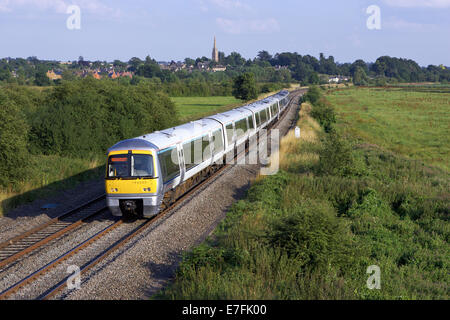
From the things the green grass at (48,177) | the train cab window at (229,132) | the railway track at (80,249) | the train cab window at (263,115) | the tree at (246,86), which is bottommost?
the railway track at (80,249)

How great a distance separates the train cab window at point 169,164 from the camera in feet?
43.5

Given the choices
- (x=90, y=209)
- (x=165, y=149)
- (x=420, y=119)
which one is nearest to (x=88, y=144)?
(x=90, y=209)

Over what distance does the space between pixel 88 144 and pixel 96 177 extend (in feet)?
10.4

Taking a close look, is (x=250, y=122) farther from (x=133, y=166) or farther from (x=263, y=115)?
(x=133, y=166)

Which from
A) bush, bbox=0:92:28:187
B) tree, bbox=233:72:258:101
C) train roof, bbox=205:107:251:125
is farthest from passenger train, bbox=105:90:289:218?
tree, bbox=233:72:258:101

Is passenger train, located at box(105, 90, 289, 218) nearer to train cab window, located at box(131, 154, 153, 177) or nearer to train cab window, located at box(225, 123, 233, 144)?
train cab window, located at box(131, 154, 153, 177)

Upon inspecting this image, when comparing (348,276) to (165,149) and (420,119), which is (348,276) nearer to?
(165,149)

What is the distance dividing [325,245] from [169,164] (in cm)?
648

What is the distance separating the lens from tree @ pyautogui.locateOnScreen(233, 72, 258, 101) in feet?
239

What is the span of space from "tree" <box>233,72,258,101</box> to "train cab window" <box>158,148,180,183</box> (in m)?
Result: 60.0

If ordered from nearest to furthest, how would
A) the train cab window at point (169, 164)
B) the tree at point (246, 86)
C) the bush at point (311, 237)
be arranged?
the bush at point (311, 237) → the train cab window at point (169, 164) → the tree at point (246, 86)

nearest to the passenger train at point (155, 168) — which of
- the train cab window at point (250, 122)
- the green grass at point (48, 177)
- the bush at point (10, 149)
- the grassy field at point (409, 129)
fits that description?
the green grass at point (48, 177)

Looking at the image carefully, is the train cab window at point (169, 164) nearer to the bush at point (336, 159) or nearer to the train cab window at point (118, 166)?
the train cab window at point (118, 166)

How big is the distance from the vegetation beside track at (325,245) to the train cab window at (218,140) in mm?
3254
